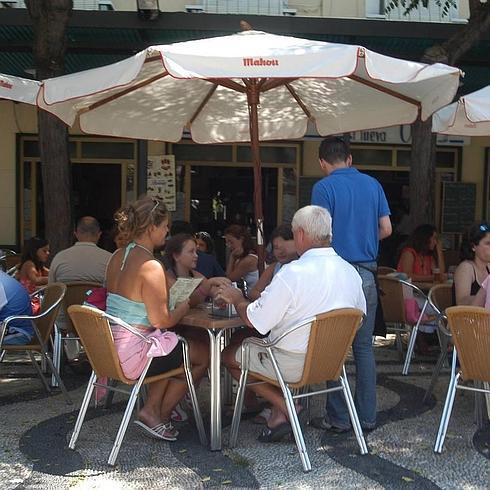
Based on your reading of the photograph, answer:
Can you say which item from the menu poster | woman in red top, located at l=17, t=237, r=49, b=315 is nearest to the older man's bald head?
woman in red top, located at l=17, t=237, r=49, b=315

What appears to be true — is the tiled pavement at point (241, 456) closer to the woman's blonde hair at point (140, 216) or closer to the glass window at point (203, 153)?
the woman's blonde hair at point (140, 216)

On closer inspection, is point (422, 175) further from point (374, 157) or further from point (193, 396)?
point (193, 396)

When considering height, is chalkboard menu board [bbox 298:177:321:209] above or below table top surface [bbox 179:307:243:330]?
above

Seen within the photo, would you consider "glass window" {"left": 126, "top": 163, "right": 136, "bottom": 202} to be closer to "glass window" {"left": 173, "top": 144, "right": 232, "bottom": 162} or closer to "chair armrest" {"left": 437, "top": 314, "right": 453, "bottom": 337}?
"glass window" {"left": 173, "top": 144, "right": 232, "bottom": 162}

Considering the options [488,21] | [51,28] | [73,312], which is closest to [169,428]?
[73,312]

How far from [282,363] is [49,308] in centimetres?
187

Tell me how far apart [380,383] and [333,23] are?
16.2ft

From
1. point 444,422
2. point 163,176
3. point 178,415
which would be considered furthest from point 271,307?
point 163,176

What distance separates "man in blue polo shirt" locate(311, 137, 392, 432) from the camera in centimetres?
424

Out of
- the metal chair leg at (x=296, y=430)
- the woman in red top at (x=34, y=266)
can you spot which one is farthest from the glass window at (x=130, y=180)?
the metal chair leg at (x=296, y=430)

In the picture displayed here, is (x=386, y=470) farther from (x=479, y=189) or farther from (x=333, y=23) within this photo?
(x=479, y=189)

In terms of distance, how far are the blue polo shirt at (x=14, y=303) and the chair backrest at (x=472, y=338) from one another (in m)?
Answer: 2.87

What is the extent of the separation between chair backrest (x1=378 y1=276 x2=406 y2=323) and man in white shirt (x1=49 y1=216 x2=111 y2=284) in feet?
7.70

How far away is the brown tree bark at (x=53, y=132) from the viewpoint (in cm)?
693
